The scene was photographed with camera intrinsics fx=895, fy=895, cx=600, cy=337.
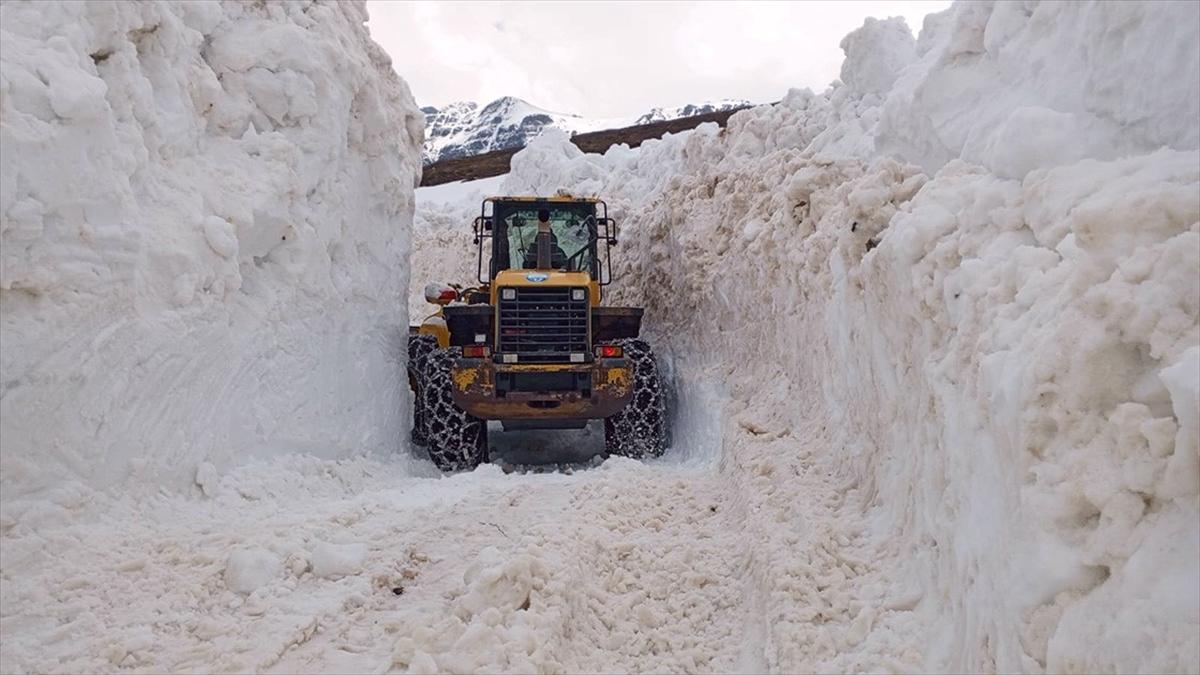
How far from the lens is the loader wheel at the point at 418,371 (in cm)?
876

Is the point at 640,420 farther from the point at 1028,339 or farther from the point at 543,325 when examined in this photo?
the point at 1028,339

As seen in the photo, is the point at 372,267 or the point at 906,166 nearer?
the point at 906,166

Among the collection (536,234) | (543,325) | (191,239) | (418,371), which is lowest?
(418,371)

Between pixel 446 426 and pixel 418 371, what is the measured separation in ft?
2.21

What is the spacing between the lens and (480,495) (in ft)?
19.2

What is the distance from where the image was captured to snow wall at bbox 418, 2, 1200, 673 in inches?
86.1

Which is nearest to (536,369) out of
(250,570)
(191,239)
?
(191,239)

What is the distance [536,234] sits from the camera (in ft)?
31.9

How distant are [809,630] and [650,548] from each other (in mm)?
1426

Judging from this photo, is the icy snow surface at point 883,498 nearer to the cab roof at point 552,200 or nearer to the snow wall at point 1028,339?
the snow wall at point 1028,339

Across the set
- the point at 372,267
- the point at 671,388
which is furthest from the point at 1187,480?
the point at 671,388

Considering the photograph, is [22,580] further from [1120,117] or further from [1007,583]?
[1120,117]

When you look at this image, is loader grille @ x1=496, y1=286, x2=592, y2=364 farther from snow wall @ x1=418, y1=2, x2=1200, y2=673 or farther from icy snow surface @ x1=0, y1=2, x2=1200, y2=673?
snow wall @ x1=418, y1=2, x2=1200, y2=673

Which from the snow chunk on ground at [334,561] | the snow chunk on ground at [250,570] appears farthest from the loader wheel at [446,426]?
the snow chunk on ground at [250,570]
